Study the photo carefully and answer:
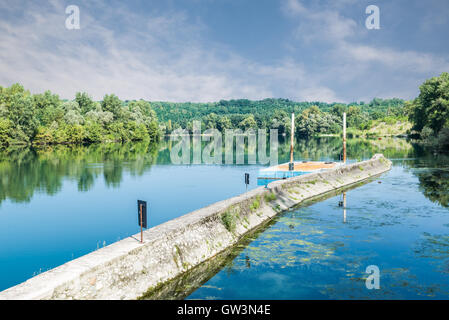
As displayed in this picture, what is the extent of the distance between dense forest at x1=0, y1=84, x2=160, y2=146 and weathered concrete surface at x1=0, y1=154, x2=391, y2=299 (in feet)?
343

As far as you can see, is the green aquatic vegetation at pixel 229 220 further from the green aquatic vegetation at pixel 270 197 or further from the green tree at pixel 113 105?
the green tree at pixel 113 105

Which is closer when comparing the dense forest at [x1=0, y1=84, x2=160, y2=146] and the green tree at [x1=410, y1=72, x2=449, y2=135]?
the green tree at [x1=410, y1=72, x2=449, y2=135]

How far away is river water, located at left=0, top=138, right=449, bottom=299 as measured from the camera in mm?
14305

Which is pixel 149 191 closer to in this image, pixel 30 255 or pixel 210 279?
pixel 30 255

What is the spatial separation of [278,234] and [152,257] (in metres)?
8.74

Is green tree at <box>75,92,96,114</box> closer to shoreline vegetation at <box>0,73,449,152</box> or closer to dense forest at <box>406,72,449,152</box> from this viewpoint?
shoreline vegetation at <box>0,73,449,152</box>

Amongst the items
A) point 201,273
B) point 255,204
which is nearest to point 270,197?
point 255,204

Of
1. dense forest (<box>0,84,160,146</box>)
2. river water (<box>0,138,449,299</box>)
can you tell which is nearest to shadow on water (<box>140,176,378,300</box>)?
river water (<box>0,138,449,299</box>)

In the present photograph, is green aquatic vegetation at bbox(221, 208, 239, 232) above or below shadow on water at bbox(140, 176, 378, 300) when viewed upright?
above

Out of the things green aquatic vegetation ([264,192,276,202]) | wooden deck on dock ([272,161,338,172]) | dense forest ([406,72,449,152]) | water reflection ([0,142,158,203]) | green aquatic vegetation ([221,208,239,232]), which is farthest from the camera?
dense forest ([406,72,449,152])

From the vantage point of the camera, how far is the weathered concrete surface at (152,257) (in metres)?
11.0

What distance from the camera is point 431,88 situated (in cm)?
10475
